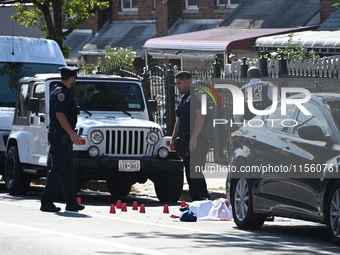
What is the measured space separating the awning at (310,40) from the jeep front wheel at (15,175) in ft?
36.3

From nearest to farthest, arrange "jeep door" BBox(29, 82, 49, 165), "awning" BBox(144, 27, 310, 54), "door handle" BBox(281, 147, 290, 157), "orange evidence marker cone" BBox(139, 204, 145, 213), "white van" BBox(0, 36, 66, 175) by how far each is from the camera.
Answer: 1. "door handle" BBox(281, 147, 290, 157)
2. "orange evidence marker cone" BBox(139, 204, 145, 213)
3. "jeep door" BBox(29, 82, 49, 165)
4. "white van" BBox(0, 36, 66, 175)
5. "awning" BBox(144, 27, 310, 54)

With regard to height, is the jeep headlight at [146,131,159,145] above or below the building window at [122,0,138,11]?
below

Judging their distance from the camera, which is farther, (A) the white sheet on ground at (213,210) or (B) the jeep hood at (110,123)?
(B) the jeep hood at (110,123)

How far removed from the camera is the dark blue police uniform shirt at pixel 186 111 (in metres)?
14.2

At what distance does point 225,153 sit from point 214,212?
7.21 metres

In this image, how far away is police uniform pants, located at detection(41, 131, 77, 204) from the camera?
43.7ft

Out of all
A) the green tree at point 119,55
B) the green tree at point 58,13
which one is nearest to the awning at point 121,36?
the green tree at point 119,55

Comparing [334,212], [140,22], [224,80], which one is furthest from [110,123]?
[140,22]

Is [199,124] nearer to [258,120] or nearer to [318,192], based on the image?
[258,120]

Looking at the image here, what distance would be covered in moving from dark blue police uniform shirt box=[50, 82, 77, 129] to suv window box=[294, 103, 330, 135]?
3.57 metres

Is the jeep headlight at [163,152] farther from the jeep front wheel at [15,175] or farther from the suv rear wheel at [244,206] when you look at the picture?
the suv rear wheel at [244,206]

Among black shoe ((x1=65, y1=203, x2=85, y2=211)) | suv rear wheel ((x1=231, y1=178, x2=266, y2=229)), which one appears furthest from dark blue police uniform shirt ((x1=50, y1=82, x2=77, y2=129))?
suv rear wheel ((x1=231, y1=178, x2=266, y2=229))

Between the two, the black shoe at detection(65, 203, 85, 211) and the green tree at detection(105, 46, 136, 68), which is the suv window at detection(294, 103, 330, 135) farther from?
the green tree at detection(105, 46, 136, 68)

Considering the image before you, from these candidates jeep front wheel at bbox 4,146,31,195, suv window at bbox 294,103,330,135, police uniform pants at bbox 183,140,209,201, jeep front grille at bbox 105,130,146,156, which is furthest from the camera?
jeep front wheel at bbox 4,146,31,195
